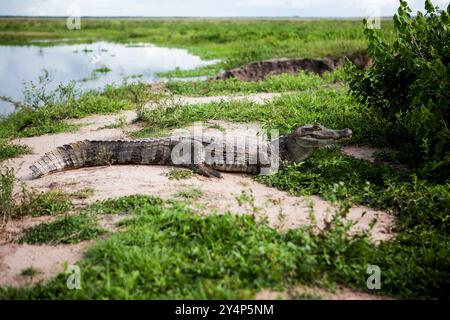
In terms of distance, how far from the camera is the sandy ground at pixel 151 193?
386 cm

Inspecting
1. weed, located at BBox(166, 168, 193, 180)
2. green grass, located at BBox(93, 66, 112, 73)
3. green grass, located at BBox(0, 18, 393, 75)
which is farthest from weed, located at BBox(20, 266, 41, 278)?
green grass, located at BBox(93, 66, 112, 73)

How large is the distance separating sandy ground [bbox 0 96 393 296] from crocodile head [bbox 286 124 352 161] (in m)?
0.87

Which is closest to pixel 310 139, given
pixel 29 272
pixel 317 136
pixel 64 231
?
pixel 317 136

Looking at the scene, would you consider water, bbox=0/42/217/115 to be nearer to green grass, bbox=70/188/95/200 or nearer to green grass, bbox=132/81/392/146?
green grass, bbox=132/81/392/146

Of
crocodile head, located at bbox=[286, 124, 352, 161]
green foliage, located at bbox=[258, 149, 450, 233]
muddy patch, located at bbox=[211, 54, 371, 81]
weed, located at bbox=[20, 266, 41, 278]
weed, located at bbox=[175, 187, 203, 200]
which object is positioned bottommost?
weed, located at bbox=[20, 266, 41, 278]

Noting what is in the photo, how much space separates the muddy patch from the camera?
15593 millimetres

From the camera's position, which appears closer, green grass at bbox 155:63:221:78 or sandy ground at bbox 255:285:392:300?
sandy ground at bbox 255:285:392:300

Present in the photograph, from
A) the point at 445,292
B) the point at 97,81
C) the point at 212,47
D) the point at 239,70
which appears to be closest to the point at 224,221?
the point at 445,292

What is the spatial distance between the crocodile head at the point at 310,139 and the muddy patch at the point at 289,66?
9.40 metres

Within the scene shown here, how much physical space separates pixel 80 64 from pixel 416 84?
1907 centimetres

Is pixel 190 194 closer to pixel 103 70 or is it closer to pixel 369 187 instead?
pixel 369 187

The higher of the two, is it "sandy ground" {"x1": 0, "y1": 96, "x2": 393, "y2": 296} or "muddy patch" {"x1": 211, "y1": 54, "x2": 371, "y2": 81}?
"muddy patch" {"x1": 211, "y1": 54, "x2": 371, "y2": 81}

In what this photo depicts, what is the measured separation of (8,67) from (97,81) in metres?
5.42

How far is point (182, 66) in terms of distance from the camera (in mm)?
21141
